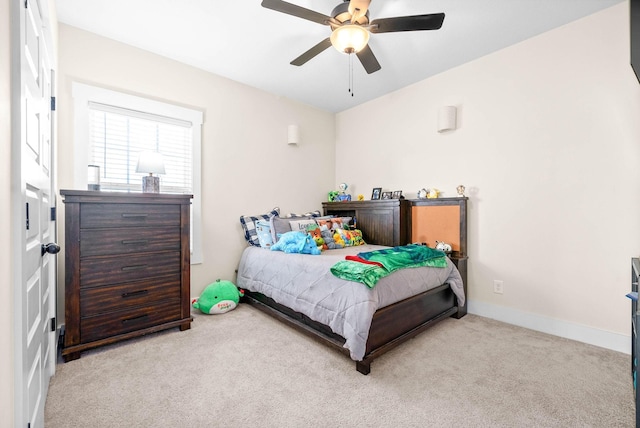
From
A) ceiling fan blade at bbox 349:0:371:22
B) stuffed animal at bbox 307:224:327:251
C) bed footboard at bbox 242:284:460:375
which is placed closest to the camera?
ceiling fan blade at bbox 349:0:371:22

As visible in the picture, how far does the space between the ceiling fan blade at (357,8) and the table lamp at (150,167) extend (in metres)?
1.91

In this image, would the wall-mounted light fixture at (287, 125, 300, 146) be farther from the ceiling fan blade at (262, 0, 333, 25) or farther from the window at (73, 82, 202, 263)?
the ceiling fan blade at (262, 0, 333, 25)

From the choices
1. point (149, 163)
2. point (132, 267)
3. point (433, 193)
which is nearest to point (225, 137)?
point (149, 163)

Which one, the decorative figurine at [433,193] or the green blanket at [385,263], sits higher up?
the decorative figurine at [433,193]

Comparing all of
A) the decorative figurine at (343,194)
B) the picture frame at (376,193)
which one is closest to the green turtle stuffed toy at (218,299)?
the decorative figurine at (343,194)

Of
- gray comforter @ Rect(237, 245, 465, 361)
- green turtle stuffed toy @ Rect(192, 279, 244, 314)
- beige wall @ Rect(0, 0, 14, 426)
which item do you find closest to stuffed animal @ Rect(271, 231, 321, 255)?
gray comforter @ Rect(237, 245, 465, 361)

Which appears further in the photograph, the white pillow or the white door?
the white pillow

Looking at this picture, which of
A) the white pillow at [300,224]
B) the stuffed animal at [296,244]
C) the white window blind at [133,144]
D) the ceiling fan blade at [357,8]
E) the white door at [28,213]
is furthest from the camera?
the white pillow at [300,224]

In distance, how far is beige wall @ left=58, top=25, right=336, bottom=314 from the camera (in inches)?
95.9

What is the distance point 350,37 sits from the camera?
6.36ft

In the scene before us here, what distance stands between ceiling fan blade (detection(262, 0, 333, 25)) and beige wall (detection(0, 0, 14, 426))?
1324 millimetres

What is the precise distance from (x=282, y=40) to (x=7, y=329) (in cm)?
265

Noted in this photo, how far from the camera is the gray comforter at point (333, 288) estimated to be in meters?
1.87

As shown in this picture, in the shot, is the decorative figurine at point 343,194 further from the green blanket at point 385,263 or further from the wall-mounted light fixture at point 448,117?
the green blanket at point 385,263
